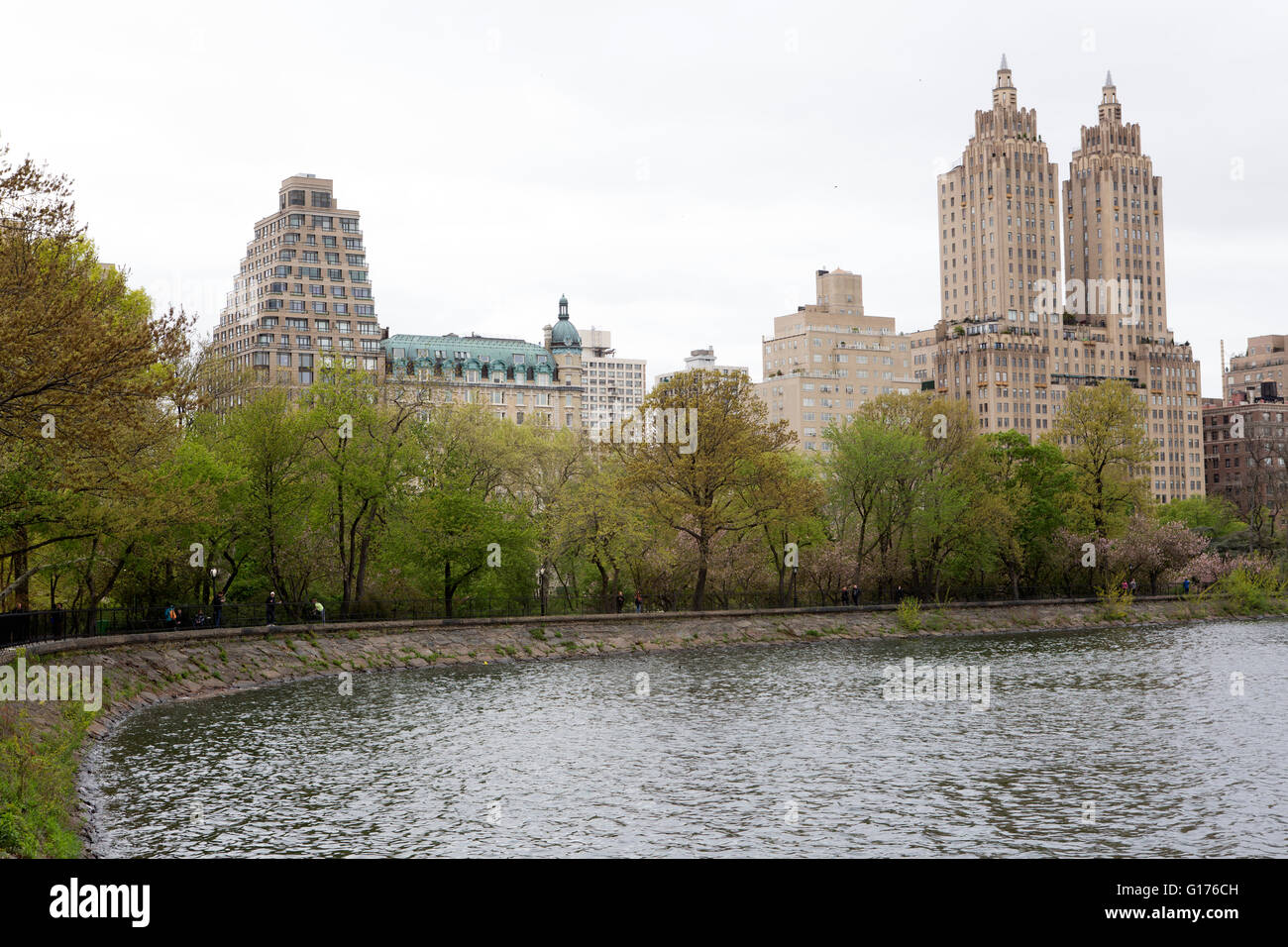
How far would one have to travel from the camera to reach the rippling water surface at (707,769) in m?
24.5

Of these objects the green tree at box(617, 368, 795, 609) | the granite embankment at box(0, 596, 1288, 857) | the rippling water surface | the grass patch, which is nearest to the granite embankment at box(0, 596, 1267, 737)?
the granite embankment at box(0, 596, 1288, 857)

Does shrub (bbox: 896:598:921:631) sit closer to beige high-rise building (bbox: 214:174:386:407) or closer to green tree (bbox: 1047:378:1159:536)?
green tree (bbox: 1047:378:1159:536)

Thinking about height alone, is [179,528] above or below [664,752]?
above

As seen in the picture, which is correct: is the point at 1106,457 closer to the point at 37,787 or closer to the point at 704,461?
the point at 704,461

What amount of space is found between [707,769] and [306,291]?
15904cm

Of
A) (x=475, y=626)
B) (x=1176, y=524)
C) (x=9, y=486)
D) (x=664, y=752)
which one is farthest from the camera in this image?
(x=1176, y=524)

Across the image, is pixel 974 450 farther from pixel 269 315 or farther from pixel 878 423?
pixel 269 315

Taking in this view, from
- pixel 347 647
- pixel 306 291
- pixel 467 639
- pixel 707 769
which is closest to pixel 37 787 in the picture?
pixel 707 769

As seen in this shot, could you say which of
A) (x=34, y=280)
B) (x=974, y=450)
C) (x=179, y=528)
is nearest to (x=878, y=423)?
(x=974, y=450)

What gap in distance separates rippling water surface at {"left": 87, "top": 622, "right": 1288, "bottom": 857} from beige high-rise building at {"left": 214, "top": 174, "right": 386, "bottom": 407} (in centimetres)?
13004

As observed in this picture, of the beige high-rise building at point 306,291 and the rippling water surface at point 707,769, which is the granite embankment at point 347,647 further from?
the beige high-rise building at point 306,291
